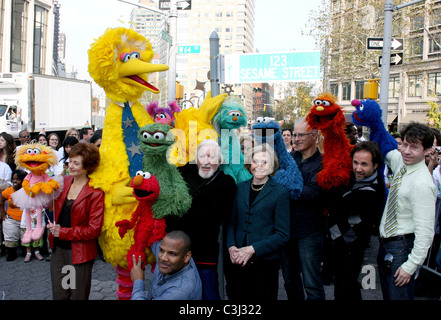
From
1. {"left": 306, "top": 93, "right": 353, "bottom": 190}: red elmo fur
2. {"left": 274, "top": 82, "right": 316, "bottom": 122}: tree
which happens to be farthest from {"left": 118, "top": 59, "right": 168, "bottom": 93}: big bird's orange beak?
{"left": 274, "top": 82, "right": 316, "bottom": 122}: tree

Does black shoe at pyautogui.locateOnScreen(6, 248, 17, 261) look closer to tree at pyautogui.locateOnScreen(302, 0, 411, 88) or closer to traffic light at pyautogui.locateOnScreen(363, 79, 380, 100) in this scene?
traffic light at pyautogui.locateOnScreen(363, 79, 380, 100)

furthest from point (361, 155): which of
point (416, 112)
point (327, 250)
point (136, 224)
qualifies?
point (416, 112)

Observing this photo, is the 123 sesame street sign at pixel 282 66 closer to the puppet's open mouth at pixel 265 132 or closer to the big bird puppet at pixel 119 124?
the puppet's open mouth at pixel 265 132

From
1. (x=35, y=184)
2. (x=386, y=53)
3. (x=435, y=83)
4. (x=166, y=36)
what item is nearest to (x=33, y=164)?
(x=35, y=184)

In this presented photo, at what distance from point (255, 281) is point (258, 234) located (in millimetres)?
335

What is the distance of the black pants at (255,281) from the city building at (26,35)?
34.9 metres

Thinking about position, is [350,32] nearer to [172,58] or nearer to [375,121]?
[172,58]

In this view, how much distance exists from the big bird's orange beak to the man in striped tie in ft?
6.60

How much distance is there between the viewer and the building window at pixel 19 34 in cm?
3231

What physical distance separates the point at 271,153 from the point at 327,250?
3.22 feet

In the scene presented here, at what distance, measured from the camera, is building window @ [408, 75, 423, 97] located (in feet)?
99.7

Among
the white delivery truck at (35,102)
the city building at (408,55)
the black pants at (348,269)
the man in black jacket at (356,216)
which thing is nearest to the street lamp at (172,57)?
the man in black jacket at (356,216)

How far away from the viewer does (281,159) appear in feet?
9.78

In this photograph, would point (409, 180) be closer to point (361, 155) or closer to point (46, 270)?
point (361, 155)
